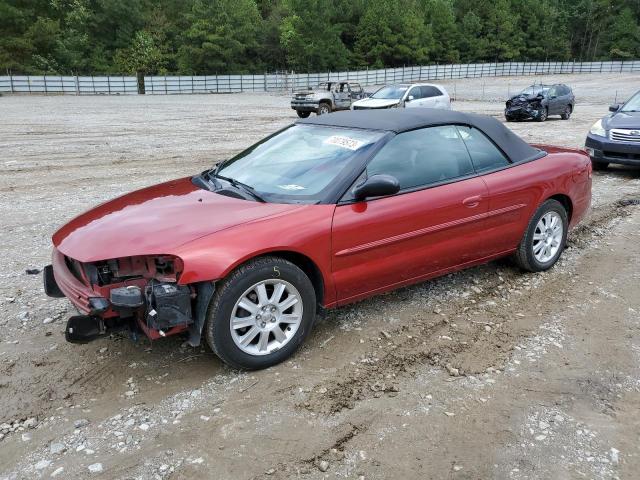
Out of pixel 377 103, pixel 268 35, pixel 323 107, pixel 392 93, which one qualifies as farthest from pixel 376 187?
pixel 268 35

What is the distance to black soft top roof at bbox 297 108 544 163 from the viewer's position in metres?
4.34

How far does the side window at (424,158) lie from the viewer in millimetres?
4086

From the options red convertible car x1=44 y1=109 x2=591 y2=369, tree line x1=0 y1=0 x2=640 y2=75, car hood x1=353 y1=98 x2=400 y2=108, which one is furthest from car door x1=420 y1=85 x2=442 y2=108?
tree line x1=0 y1=0 x2=640 y2=75

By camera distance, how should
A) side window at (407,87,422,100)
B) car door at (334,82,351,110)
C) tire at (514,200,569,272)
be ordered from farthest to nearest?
car door at (334,82,351,110) → side window at (407,87,422,100) → tire at (514,200,569,272)

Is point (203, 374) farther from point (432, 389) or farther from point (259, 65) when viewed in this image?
point (259, 65)

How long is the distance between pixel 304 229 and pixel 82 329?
1.40m

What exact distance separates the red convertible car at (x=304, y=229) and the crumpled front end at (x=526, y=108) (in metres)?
16.7

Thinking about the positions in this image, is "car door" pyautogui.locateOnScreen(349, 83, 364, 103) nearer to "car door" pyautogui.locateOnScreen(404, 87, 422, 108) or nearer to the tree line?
"car door" pyautogui.locateOnScreen(404, 87, 422, 108)

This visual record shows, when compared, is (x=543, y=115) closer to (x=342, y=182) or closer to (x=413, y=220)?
(x=413, y=220)

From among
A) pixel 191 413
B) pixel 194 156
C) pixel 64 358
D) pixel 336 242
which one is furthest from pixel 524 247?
pixel 194 156

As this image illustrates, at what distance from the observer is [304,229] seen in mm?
3543

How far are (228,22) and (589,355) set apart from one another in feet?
197

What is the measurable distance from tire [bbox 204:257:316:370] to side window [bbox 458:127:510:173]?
6.26 feet

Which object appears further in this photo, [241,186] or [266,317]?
[241,186]
